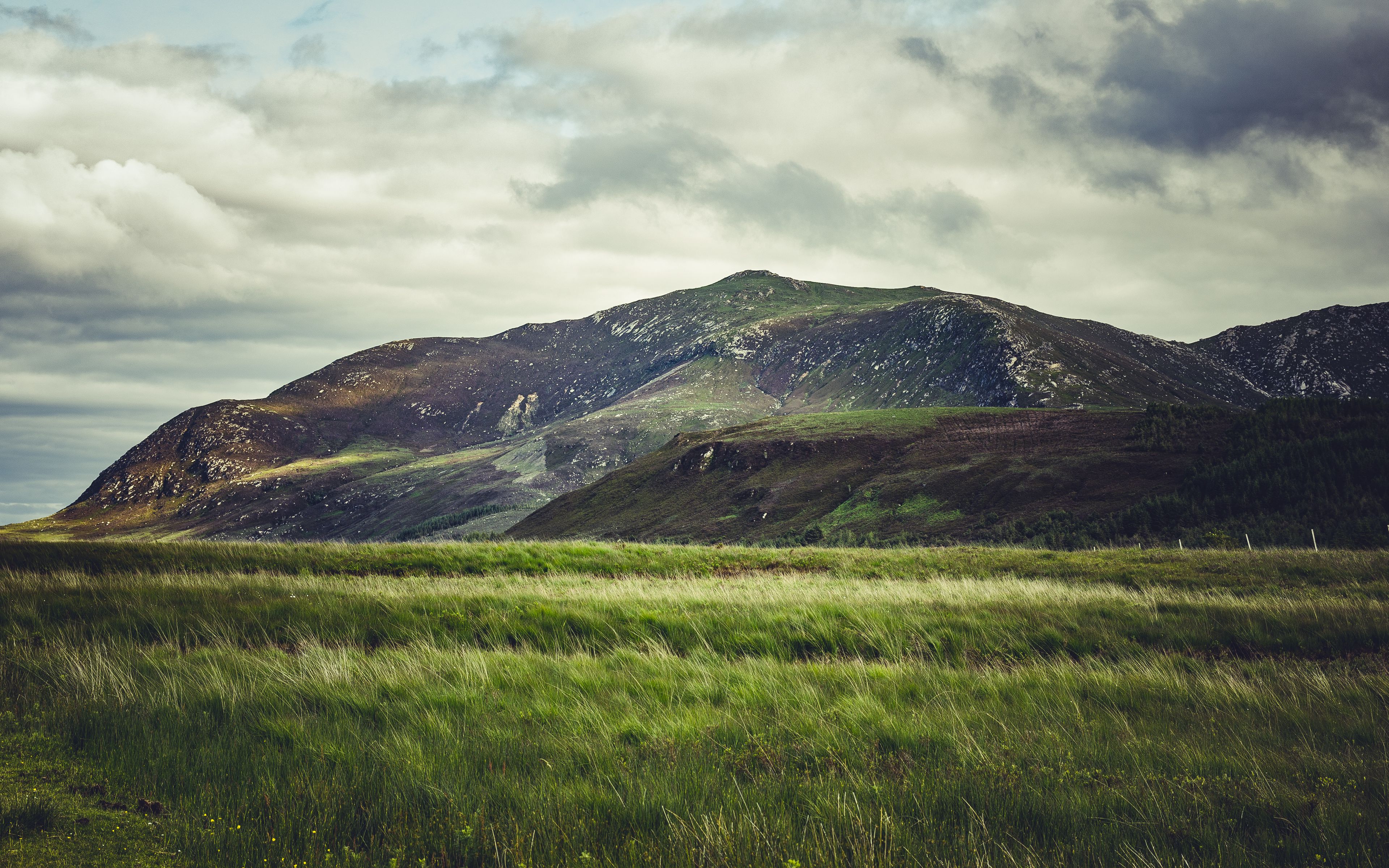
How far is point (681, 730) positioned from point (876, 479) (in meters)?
94.7

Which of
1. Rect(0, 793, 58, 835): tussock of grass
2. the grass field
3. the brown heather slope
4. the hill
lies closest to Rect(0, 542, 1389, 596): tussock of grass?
the grass field

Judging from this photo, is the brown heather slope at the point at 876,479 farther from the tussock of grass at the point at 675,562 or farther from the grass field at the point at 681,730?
the grass field at the point at 681,730

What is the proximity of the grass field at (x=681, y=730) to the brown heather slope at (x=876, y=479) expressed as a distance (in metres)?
64.5

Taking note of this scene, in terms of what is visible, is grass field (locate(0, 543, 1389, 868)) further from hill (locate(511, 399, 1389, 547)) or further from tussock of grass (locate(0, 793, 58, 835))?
hill (locate(511, 399, 1389, 547))

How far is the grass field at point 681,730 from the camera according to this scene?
4.34m

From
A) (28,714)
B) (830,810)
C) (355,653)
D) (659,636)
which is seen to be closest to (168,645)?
(355,653)

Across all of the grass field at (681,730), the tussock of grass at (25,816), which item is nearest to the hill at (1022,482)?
the grass field at (681,730)

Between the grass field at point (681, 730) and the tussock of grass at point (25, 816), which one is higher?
the tussock of grass at point (25, 816)

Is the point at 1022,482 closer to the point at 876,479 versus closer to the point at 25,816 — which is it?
the point at 876,479

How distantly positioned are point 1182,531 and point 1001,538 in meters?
14.6

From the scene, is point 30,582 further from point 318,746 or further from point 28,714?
point 318,746

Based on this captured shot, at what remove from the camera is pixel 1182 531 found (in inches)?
2259

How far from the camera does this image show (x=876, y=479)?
9756 centimetres

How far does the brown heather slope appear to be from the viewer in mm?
74875
